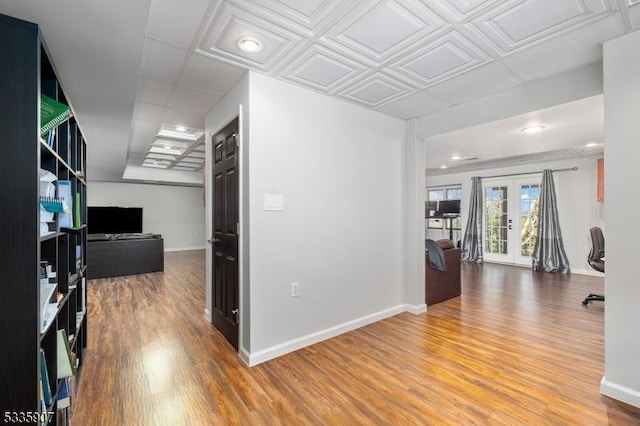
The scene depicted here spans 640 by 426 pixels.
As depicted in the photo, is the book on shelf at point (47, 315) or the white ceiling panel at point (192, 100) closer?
the book on shelf at point (47, 315)

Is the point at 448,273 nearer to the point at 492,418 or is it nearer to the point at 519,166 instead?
the point at 492,418

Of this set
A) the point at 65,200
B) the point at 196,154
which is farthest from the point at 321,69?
the point at 196,154

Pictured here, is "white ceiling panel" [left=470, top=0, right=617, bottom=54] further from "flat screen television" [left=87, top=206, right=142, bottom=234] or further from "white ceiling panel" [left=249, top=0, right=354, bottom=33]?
"flat screen television" [left=87, top=206, right=142, bottom=234]

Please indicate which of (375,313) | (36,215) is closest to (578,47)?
(375,313)

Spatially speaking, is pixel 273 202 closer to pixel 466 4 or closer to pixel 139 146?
pixel 466 4

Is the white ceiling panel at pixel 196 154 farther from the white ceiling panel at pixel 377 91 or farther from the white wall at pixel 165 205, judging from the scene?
the white ceiling panel at pixel 377 91

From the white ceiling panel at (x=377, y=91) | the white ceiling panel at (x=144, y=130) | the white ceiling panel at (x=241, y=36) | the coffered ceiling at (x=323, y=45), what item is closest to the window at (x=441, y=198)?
the coffered ceiling at (x=323, y=45)

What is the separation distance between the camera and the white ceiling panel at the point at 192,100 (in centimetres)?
289

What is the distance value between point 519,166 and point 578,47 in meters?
5.47

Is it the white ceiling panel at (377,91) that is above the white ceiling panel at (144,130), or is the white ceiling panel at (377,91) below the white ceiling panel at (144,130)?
below

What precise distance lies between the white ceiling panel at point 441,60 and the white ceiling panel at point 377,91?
16 centimetres

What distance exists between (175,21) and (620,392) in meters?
3.66

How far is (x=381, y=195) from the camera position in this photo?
3494mm

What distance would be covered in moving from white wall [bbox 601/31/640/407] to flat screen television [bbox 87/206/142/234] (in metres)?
9.45
